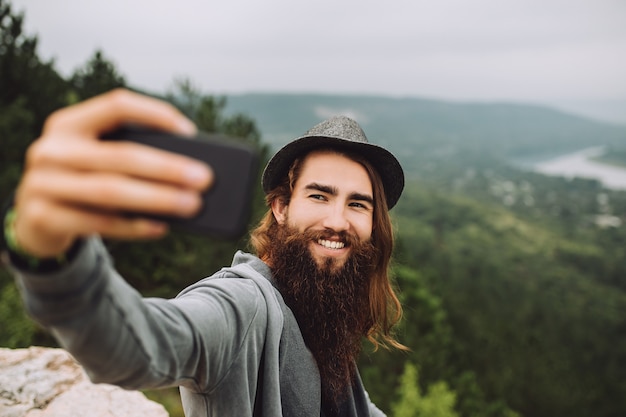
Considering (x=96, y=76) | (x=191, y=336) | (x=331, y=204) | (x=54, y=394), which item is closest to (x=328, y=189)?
(x=331, y=204)

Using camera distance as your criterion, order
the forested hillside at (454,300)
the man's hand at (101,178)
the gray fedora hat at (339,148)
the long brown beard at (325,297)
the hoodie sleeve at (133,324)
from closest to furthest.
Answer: the man's hand at (101,178), the hoodie sleeve at (133,324), the long brown beard at (325,297), the gray fedora hat at (339,148), the forested hillside at (454,300)

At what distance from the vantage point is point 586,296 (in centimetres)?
7194

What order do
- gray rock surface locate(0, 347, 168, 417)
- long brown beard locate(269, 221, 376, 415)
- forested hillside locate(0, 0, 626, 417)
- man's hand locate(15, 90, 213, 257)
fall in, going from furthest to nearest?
1. forested hillside locate(0, 0, 626, 417)
2. gray rock surface locate(0, 347, 168, 417)
3. long brown beard locate(269, 221, 376, 415)
4. man's hand locate(15, 90, 213, 257)

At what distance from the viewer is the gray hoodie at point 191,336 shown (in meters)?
0.87

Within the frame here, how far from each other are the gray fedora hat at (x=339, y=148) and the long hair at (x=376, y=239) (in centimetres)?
4

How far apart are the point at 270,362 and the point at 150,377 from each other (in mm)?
744

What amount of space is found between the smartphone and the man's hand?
0.7 inches

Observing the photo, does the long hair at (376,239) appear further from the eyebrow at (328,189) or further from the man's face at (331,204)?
the eyebrow at (328,189)

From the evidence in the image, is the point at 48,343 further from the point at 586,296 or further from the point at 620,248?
the point at 620,248

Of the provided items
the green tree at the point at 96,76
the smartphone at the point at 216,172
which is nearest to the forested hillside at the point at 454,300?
the green tree at the point at 96,76

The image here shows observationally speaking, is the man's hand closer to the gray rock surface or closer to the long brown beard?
the long brown beard

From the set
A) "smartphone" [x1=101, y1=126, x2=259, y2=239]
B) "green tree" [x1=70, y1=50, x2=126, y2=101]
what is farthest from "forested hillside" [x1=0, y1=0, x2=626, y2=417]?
"smartphone" [x1=101, y1=126, x2=259, y2=239]

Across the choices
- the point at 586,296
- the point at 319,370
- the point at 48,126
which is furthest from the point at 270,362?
the point at 586,296

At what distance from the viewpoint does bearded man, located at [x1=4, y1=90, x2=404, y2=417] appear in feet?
2.32
